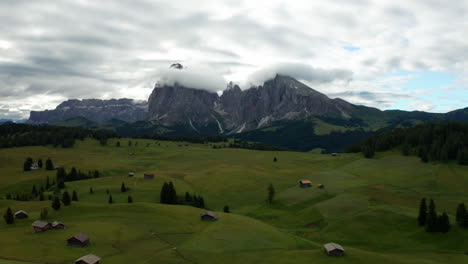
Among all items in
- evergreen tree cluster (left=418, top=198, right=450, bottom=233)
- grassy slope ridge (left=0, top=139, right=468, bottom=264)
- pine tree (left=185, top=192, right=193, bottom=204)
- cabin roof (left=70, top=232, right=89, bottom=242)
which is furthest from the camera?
pine tree (left=185, top=192, right=193, bottom=204)

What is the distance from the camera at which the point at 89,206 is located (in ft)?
311

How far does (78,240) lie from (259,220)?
55.6 meters

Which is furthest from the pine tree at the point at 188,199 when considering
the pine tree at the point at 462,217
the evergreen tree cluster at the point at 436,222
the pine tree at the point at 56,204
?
the pine tree at the point at 462,217

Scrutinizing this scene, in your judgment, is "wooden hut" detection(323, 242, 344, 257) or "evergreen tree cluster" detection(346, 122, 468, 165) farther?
"evergreen tree cluster" detection(346, 122, 468, 165)

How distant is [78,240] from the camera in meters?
64.8

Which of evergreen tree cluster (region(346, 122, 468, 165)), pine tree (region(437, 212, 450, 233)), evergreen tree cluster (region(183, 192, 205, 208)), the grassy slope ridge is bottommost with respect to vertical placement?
evergreen tree cluster (region(183, 192, 205, 208))

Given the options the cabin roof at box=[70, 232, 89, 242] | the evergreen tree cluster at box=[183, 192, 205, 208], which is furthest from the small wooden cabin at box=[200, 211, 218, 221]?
the cabin roof at box=[70, 232, 89, 242]

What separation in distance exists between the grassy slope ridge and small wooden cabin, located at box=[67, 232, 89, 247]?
4.46 feet

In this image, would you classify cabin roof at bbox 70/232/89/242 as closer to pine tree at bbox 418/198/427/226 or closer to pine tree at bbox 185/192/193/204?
pine tree at bbox 185/192/193/204

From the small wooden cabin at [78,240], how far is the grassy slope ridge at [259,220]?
4.46 ft

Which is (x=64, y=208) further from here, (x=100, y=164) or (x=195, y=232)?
(x=100, y=164)

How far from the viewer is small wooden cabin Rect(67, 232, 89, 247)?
64.6 meters

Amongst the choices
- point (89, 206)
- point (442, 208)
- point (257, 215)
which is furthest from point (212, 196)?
point (442, 208)

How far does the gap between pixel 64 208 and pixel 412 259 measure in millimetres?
87682
